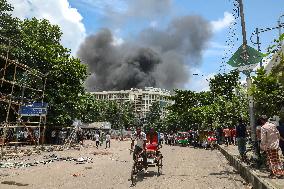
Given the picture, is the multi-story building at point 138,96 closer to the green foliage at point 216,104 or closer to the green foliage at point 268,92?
the green foliage at point 216,104

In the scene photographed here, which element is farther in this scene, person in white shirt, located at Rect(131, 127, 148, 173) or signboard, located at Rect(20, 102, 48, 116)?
signboard, located at Rect(20, 102, 48, 116)

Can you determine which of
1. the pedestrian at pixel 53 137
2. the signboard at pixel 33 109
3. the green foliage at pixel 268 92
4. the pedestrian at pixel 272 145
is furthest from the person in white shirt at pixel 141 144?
the pedestrian at pixel 53 137

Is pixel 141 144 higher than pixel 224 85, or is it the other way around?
pixel 224 85

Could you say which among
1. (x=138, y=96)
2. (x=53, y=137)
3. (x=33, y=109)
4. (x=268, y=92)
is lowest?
(x=53, y=137)

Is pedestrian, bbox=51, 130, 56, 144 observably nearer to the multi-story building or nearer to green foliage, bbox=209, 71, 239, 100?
green foliage, bbox=209, 71, 239, 100

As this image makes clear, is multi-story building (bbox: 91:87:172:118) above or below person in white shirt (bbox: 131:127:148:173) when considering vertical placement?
above

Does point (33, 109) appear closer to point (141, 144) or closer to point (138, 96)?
point (141, 144)

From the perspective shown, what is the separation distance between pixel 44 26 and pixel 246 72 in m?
34.5

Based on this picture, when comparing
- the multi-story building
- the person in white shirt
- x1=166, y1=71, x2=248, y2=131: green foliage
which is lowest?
the person in white shirt

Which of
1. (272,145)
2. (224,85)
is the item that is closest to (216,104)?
(224,85)

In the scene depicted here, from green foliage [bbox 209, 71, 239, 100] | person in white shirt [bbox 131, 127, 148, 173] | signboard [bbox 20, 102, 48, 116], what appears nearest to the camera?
person in white shirt [bbox 131, 127, 148, 173]

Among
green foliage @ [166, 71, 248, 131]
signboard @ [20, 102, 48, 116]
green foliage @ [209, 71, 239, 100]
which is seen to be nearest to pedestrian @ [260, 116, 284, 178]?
signboard @ [20, 102, 48, 116]

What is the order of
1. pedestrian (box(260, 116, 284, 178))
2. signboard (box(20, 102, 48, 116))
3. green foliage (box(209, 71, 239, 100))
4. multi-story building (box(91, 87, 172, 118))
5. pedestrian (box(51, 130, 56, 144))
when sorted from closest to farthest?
pedestrian (box(260, 116, 284, 178)), signboard (box(20, 102, 48, 116)), pedestrian (box(51, 130, 56, 144)), green foliage (box(209, 71, 239, 100)), multi-story building (box(91, 87, 172, 118))

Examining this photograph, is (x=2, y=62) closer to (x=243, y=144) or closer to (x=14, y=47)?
(x=14, y=47)
